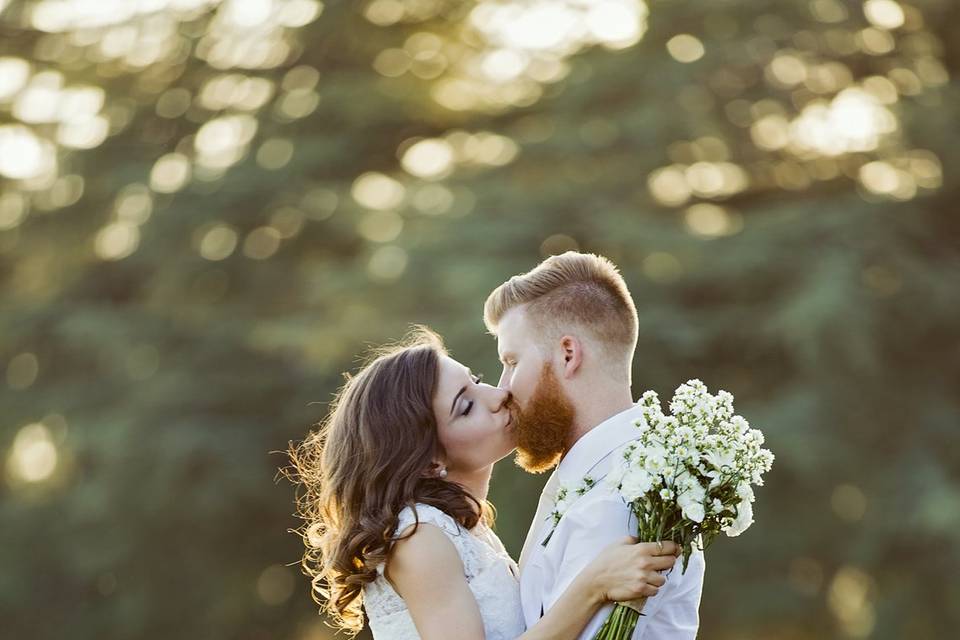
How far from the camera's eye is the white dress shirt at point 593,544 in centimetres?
321

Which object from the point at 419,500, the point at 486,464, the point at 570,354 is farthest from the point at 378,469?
the point at 570,354

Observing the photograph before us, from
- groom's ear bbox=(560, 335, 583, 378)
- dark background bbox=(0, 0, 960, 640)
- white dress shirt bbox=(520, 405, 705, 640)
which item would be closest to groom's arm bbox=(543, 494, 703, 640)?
white dress shirt bbox=(520, 405, 705, 640)

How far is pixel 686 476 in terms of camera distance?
3086 mm

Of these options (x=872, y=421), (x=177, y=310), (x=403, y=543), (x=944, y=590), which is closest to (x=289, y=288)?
(x=177, y=310)

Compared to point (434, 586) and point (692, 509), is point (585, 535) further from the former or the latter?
point (434, 586)

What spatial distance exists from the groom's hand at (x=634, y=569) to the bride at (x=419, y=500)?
41 cm

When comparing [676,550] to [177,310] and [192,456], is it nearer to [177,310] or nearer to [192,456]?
[192,456]

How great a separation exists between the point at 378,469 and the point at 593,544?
63cm

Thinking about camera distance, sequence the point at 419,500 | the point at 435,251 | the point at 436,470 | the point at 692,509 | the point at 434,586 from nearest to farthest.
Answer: the point at 692,509, the point at 434,586, the point at 419,500, the point at 436,470, the point at 435,251

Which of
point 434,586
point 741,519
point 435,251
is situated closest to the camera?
point 741,519

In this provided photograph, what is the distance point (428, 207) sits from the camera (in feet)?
33.7

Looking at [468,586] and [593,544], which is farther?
[468,586]

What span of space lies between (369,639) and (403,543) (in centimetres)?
723

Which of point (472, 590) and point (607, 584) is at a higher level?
point (607, 584)
